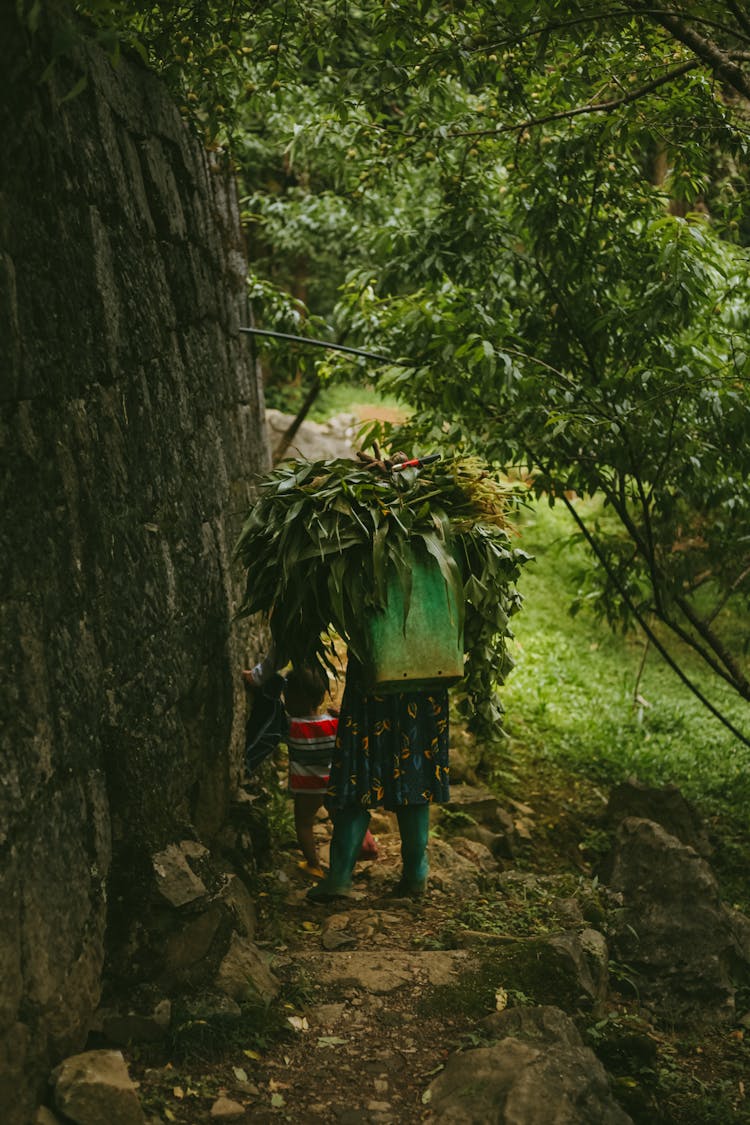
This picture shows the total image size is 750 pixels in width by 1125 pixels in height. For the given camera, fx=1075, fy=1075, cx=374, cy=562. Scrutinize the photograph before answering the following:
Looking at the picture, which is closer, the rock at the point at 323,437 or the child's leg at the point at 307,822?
the child's leg at the point at 307,822

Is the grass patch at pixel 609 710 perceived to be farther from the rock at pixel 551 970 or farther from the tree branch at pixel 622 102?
the rock at pixel 551 970

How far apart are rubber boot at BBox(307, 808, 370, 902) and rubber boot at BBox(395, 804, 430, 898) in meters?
0.17

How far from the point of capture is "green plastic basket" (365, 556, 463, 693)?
12.7 ft

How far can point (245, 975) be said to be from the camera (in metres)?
3.45

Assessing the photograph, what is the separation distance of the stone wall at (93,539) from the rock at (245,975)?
1.29 feet

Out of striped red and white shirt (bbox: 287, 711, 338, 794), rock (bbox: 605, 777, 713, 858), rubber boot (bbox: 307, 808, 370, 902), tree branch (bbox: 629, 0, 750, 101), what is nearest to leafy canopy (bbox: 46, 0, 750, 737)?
tree branch (bbox: 629, 0, 750, 101)

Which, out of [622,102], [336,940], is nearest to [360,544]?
[336,940]

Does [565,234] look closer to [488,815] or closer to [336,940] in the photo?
[488,815]

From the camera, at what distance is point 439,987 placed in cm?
373

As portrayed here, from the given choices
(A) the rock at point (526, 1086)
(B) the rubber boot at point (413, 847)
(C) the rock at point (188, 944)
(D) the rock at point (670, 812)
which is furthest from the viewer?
(D) the rock at point (670, 812)

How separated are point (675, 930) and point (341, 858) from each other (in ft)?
4.88

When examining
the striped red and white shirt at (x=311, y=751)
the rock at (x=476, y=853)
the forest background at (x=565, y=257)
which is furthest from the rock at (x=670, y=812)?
the striped red and white shirt at (x=311, y=751)

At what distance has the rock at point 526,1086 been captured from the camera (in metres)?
2.84

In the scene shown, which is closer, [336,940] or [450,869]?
[336,940]
